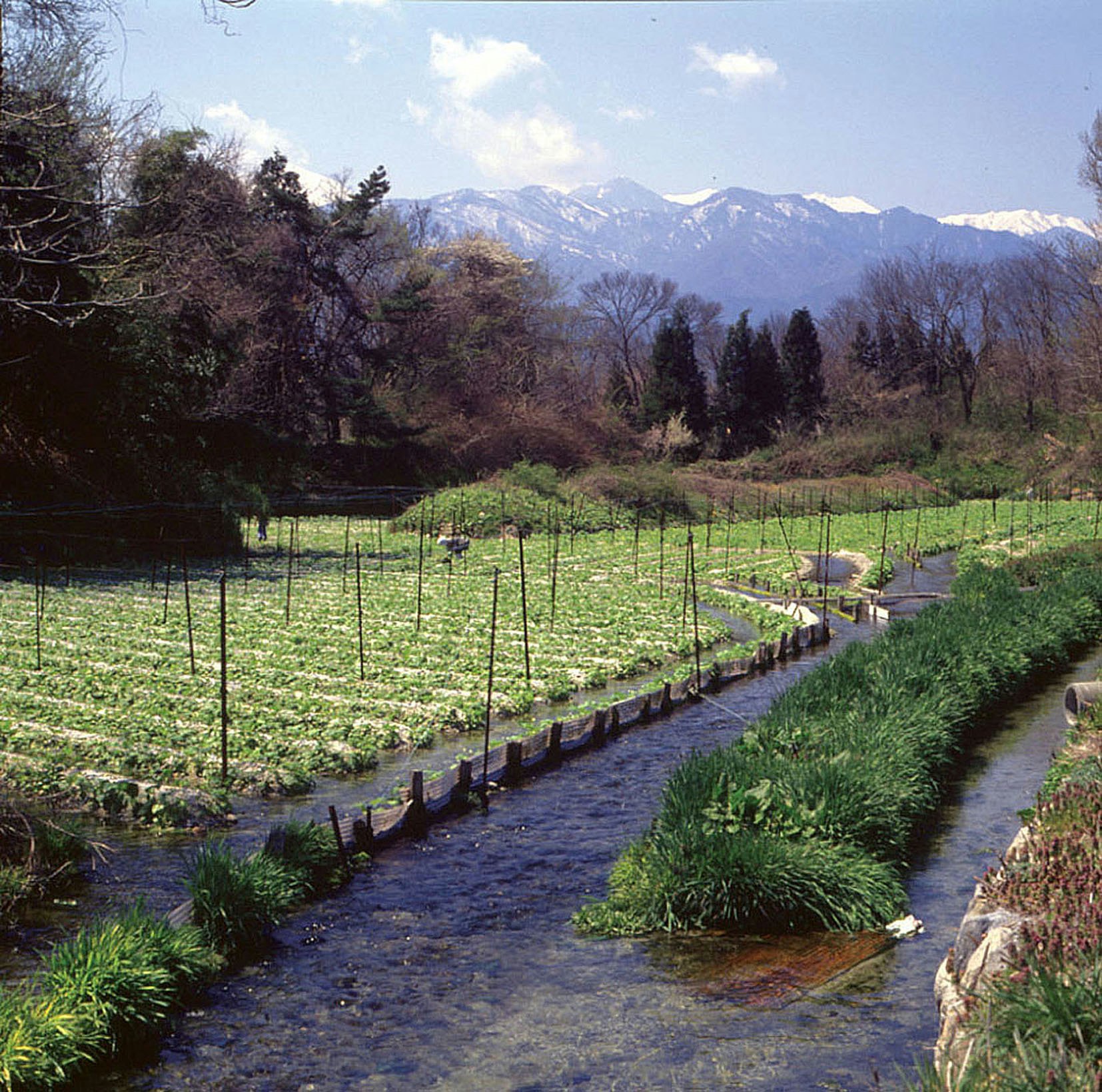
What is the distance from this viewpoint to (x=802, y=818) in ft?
31.2

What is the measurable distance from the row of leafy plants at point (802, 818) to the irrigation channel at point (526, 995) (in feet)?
1.06

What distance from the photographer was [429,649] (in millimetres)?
18625

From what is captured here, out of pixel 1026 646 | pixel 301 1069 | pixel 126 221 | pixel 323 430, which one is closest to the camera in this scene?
pixel 301 1069

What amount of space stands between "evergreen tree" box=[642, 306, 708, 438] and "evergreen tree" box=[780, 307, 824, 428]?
5.94m

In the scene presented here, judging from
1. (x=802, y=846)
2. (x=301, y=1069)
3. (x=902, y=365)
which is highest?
(x=902, y=365)

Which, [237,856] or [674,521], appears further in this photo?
[674,521]

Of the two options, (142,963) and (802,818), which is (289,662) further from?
(142,963)

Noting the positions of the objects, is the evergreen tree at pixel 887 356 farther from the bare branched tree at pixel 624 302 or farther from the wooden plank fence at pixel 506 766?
the wooden plank fence at pixel 506 766

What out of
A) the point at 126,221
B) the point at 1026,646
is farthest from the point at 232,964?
the point at 126,221

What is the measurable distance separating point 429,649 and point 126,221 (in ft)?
75.7

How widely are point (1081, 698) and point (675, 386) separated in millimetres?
48108

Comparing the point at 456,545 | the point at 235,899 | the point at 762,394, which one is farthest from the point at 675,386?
the point at 235,899

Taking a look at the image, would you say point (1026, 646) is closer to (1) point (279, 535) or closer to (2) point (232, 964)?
(2) point (232, 964)

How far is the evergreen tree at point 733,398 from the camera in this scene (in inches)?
2514
